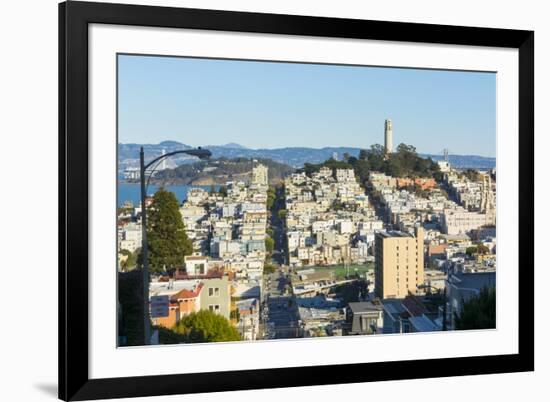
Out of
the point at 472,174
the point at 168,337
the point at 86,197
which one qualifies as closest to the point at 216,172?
the point at 86,197

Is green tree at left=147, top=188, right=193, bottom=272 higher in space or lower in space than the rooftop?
higher

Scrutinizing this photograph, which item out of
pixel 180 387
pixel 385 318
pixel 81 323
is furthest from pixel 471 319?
pixel 81 323

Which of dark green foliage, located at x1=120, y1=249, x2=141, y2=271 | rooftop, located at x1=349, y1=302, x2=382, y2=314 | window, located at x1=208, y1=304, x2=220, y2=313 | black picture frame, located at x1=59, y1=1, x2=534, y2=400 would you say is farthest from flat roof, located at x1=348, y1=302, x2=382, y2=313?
dark green foliage, located at x1=120, y1=249, x2=141, y2=271

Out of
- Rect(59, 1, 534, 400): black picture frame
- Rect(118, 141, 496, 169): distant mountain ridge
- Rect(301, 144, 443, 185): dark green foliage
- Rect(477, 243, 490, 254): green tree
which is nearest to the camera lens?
Rect(59, 1, 534, 400): black picture frame

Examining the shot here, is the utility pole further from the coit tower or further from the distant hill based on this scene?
the coit tower

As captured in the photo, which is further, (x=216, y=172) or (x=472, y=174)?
(x=472, y=174)

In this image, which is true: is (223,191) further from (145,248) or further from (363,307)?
(363,307)
